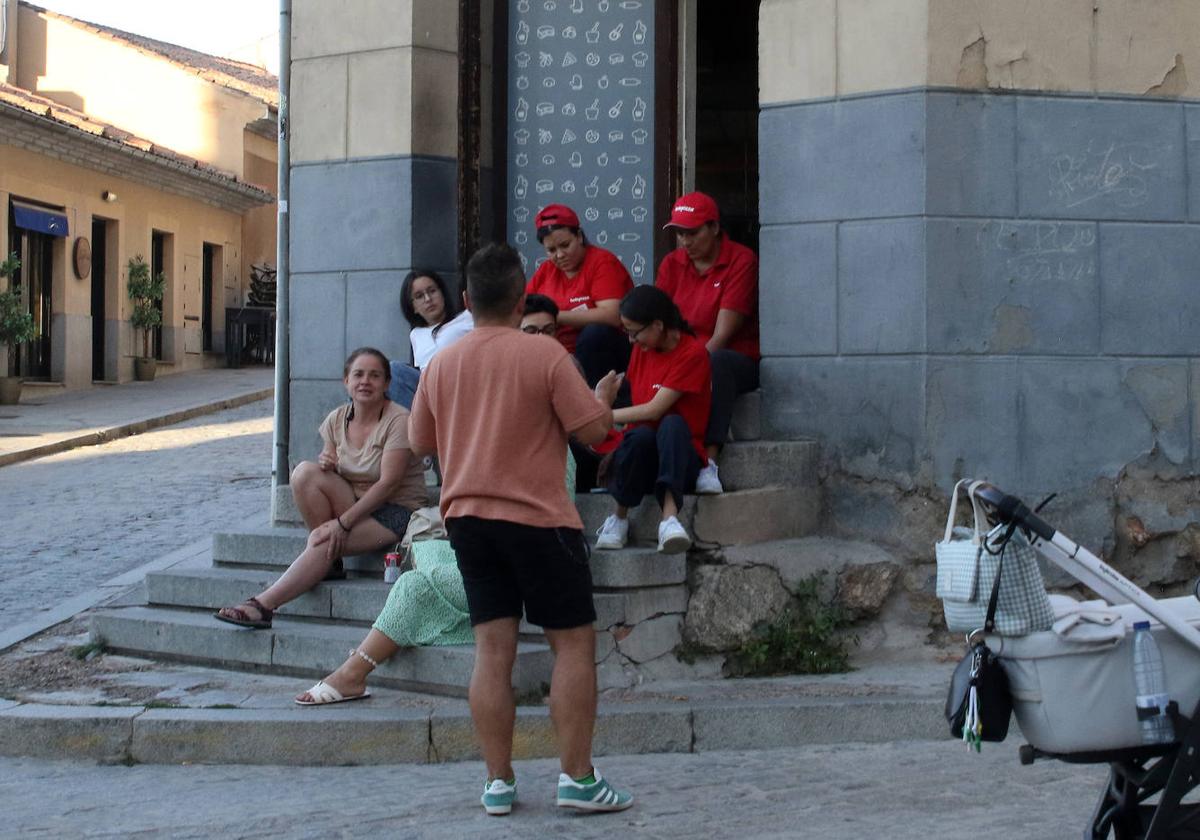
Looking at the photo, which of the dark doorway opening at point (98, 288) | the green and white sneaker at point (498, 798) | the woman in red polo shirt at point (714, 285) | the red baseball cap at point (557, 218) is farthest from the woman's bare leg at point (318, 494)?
the dark doorway opening at point (98, 288)

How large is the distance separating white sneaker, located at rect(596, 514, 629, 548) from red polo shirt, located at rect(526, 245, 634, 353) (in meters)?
1.21

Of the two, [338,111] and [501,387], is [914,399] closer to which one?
[501,387]

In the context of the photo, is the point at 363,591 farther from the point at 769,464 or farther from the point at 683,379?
the point at 769,464

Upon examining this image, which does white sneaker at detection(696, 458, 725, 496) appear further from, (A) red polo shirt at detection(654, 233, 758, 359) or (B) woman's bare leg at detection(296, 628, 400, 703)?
(B) woman's bare leg at detection(296, 628, 400, 703)

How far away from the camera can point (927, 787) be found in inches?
214

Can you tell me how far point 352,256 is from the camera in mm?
8297

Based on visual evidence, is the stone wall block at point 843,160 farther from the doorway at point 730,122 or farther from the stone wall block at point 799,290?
the doorway at point 730,122

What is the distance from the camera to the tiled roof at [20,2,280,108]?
32.2 m

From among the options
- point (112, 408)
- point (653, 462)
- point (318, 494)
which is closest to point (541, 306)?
point (653, 462)

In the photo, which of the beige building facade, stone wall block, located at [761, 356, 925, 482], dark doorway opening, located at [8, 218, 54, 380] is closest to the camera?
stone wall block, located at [761, 356, 925, 482]

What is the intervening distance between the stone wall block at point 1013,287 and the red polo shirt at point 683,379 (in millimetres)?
1088

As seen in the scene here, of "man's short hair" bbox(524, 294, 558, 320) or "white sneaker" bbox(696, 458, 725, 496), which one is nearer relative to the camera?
"white sneaker" bbox(696, 458, 725, 496)

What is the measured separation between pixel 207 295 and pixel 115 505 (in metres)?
19.5

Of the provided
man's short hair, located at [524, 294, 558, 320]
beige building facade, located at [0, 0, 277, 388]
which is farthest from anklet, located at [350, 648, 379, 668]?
beige building facade, located at [0, 0, 277, 388]
